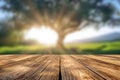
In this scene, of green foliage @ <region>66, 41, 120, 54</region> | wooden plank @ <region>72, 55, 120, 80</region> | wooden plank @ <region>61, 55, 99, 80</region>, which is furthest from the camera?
green foliage @ <region>66, 41, 120, 54</region>

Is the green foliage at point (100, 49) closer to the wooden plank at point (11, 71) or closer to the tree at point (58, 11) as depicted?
the tree at point (58, 11)

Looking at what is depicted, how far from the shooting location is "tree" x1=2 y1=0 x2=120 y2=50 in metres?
20.3

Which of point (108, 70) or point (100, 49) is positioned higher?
point (100, 49)

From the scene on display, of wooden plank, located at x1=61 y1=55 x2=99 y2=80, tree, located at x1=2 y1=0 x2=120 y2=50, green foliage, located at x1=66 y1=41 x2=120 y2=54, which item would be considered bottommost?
wooden plank, located at x1=61 y1=55 x2=99 y2=80

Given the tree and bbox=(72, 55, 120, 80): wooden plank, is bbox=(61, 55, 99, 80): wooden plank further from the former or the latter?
the tree

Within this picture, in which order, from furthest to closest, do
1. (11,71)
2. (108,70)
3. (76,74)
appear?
(108,70)
(11,71)
(76,74)

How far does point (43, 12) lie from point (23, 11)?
2.03 meters

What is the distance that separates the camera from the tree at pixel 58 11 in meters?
20.3

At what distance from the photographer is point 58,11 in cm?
2039

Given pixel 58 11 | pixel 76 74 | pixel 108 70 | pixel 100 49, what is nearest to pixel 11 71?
pixel 76 74

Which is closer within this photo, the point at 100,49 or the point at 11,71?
the point at 11,71

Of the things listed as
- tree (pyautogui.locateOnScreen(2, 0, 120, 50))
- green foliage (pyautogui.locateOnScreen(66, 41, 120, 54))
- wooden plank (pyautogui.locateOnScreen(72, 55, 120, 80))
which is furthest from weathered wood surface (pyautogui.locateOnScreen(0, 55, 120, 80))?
tree (pyautogui.locateOnScreen(2, 0, 120, 50))

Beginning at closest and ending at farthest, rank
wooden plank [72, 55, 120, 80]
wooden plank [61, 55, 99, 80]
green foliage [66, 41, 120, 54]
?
wooden plank [61, 55, 99, 80] → wooden plank [72, 55, 120, 80] → green foliage [66, 41, 120, 54]

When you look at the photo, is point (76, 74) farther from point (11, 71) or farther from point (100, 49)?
point (100, 49)
